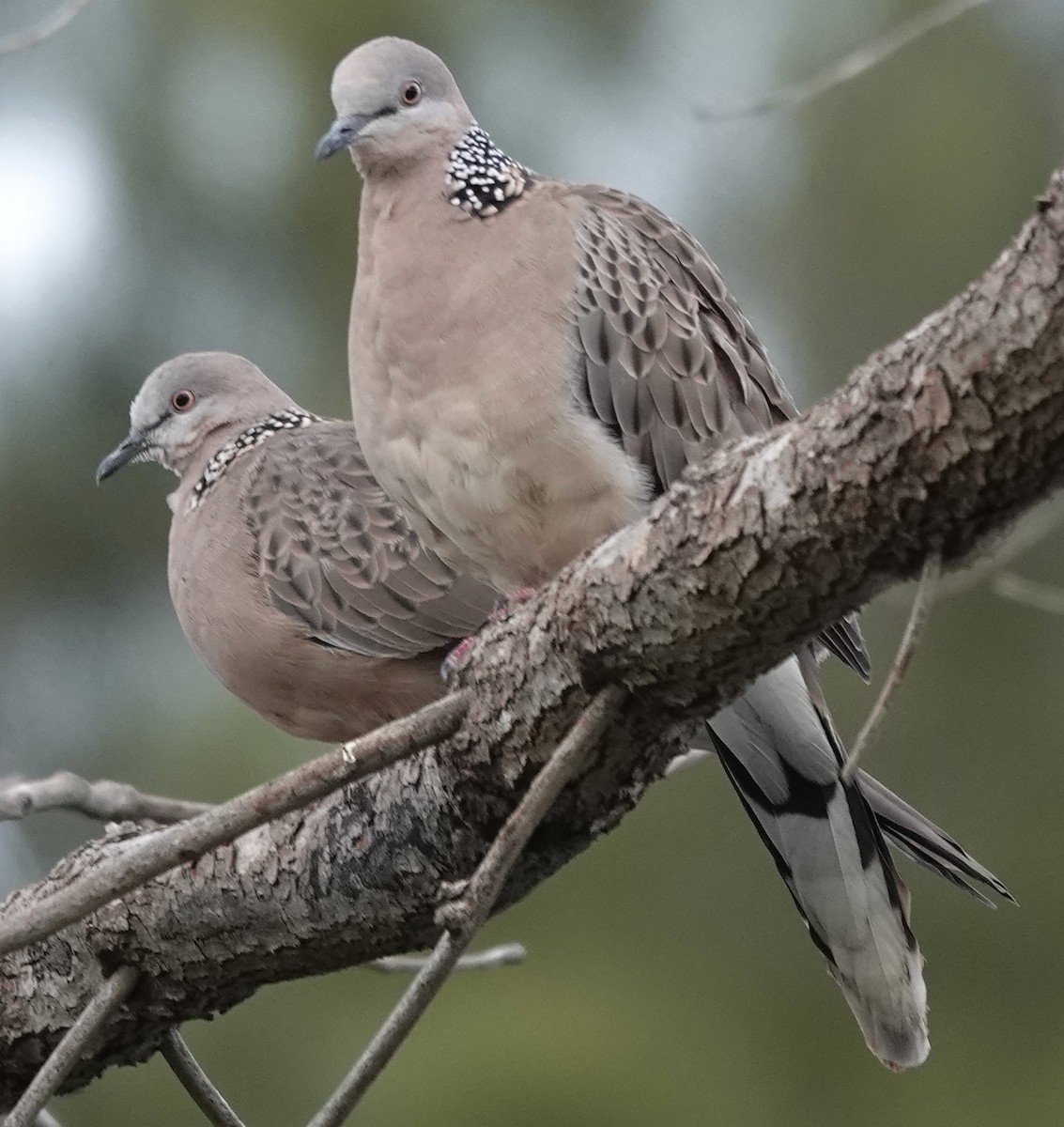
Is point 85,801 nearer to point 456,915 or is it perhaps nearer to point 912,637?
point 456,915

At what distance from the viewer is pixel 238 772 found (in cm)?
707

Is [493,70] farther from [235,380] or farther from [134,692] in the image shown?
[235,380]

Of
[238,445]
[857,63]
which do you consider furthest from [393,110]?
[238,445]

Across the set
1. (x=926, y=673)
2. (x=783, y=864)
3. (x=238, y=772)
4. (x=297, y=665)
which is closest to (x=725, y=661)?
(x=783, y=864)

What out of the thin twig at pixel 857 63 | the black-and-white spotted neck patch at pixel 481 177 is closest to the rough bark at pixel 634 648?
the thin twig at pixel 857 63

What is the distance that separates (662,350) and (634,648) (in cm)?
118

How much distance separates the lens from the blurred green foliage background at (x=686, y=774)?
276 inches

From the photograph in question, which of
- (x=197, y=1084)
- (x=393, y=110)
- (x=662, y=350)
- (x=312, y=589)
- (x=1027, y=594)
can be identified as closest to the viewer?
(x=197, y=1084)

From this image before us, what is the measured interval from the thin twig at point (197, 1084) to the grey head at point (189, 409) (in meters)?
2.04

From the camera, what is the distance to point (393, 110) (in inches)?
143

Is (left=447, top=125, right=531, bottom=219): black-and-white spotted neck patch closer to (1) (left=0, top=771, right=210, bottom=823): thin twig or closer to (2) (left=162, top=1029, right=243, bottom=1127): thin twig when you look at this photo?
(1) (left=0, top=771, right=210, bottom=823): thin twig

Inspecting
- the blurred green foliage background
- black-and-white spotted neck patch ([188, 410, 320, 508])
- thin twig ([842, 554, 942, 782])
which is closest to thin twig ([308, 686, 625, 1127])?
thin twig ([842, 554, 942, 782])

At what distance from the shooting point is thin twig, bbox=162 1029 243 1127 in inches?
114

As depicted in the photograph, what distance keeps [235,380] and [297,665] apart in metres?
1.05
